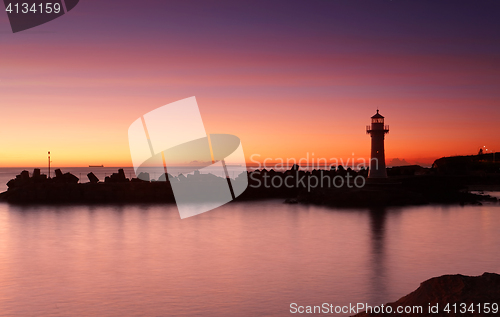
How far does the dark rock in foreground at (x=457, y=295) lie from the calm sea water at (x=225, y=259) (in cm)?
264

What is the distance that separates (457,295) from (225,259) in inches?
303

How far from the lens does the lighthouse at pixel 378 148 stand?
3309cm

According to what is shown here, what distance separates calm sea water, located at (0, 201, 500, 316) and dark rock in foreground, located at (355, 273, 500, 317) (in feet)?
8.67

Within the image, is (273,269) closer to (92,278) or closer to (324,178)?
(92,278)

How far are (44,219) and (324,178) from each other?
24161 mm

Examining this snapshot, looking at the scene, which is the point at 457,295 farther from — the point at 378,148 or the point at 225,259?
the point at 378,148

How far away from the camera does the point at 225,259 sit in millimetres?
11656

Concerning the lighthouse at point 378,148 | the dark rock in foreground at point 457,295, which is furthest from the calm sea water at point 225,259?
the lighthouse at point 378,148

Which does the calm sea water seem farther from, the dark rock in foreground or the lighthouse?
the lighthouse

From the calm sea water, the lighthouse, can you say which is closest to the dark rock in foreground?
the calm sea water

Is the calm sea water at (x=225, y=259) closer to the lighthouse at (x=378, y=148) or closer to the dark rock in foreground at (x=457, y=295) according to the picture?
the dark rock in foreground at (x=457, y=295)

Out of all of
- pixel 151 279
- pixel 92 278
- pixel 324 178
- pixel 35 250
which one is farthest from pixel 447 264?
pixel 324 178

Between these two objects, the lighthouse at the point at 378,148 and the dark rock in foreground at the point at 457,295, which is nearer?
the dark rock in foreground at the point at 457,295

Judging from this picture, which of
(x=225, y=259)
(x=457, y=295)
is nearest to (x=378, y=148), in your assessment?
(x=225, y=259)
